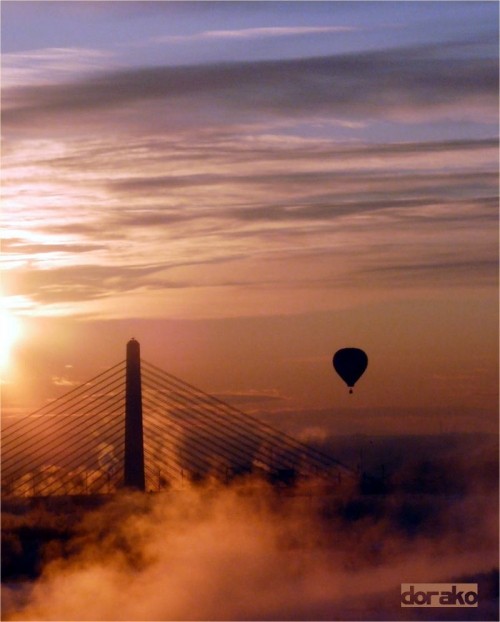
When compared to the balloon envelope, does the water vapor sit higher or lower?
lower

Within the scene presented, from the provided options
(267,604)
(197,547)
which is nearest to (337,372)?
(267,604)

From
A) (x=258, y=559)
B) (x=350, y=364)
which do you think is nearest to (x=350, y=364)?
(x=350, y=364)

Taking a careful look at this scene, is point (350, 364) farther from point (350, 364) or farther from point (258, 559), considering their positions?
point (258, 559)

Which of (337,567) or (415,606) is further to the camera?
(337,567)

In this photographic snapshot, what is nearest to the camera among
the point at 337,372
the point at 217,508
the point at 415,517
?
the point at 337,372

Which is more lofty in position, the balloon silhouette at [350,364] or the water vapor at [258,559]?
the balloon silhouette at [350,364]

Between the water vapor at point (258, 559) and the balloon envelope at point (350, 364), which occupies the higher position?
the balloon envelope at point (350, 364)

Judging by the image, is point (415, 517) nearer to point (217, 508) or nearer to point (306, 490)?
point (306, 490)
